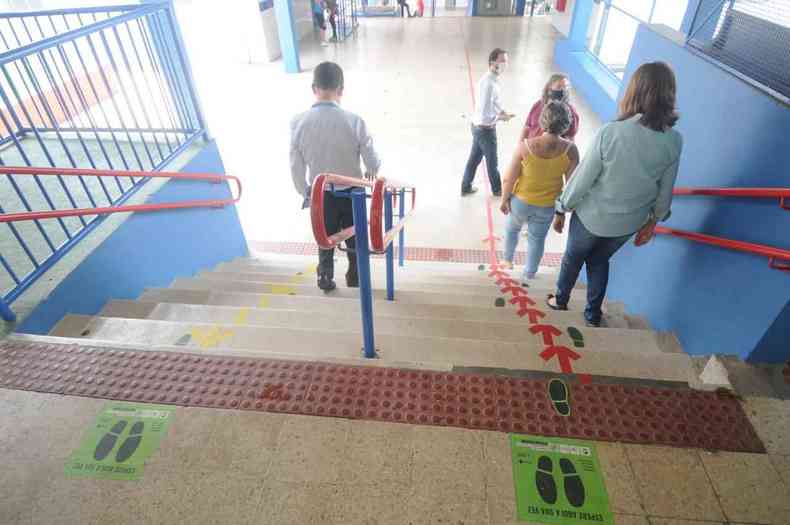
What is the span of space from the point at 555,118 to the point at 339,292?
1.84 m

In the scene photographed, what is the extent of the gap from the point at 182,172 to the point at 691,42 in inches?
142

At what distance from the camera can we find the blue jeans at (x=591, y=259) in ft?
7.64

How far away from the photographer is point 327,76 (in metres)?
2.48

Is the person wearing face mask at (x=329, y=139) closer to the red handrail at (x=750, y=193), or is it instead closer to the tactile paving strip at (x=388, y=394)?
the tactile paving strip at (x=388, y=394)

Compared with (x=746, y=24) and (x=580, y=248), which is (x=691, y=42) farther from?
(x=580, y=248)

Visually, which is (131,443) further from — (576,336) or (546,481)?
(576,336)

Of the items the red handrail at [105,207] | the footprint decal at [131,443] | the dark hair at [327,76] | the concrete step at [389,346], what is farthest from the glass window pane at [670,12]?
the footprint decal at [131,443]

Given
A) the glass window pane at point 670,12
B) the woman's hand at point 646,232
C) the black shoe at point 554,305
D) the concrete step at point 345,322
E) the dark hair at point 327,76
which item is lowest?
the black shoe at point 554,305

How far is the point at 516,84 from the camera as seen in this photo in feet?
30.3

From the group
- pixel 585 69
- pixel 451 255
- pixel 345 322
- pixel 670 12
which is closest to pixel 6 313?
pixel 345 322

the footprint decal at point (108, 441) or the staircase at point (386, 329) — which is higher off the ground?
the footprint decal at point (108, 441)

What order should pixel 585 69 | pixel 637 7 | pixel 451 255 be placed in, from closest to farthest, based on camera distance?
1. pixel 451 255
2. pixel 637 7
3. pixel 585 69

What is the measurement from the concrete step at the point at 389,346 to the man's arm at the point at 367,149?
114 cm

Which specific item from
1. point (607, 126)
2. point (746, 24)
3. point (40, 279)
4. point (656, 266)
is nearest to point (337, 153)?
point (607, 126)
